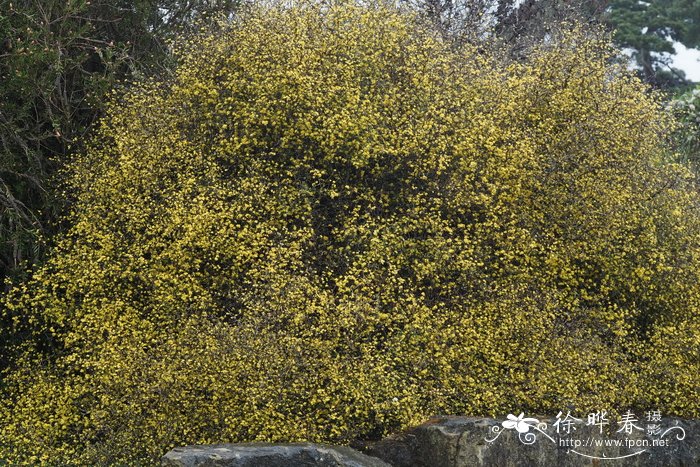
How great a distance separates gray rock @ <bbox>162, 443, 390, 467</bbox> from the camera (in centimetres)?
845

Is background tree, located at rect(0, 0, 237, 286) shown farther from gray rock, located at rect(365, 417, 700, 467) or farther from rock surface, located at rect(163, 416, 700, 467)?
gray rock, located at rect(365, 417, 700, 467)

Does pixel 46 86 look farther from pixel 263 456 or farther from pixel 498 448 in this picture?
pixel 498 448

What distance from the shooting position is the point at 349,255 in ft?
38.4

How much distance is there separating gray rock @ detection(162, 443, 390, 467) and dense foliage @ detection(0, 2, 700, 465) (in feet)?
3.38

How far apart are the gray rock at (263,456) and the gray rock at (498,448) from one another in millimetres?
1109

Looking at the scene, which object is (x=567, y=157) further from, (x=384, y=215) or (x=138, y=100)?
(x=138, y=100)

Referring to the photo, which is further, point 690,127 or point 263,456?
point 690,127

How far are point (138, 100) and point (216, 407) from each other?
17.9ft

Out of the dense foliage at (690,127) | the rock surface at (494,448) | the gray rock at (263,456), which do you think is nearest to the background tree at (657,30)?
the dense foliage at (690,127)

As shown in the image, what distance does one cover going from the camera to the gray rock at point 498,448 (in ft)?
32.6

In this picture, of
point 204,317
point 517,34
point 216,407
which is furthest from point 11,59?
point 517,34

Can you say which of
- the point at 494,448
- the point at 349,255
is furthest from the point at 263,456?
the point at 349,255

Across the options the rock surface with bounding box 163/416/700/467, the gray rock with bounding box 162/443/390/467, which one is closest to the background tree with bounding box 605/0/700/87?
the rock surface with bounding box 163/416/700/467

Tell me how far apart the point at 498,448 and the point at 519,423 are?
18.3 inches
